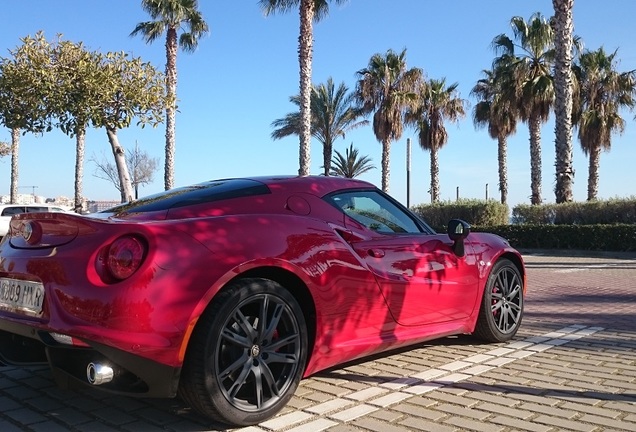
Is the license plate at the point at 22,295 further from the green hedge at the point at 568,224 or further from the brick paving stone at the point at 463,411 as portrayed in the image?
the green hedge at the point at 568,224

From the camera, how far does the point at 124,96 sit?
16.1 m

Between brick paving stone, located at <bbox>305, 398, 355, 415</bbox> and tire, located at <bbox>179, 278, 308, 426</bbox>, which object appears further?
brick paving stone, located at <bbox>305, 398, 355, 415</bbox>

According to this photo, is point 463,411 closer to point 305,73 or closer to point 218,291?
point 218,291

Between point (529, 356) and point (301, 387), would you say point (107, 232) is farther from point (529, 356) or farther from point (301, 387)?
point (529, 356)

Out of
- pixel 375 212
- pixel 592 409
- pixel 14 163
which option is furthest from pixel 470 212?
pixel 14 163

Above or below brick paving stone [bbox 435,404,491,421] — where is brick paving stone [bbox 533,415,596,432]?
below

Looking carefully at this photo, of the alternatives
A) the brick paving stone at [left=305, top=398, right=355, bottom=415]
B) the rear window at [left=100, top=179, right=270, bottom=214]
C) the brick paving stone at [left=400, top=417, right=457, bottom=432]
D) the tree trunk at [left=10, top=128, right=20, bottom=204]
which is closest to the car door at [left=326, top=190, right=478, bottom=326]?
the rear window at [left=100, top=179, right=270, bottom=214]

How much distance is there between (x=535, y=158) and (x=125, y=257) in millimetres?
27666

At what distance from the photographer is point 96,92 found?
1543cm

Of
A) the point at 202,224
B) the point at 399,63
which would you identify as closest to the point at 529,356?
the point at 202,224

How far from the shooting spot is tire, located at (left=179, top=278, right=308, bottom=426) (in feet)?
9.31

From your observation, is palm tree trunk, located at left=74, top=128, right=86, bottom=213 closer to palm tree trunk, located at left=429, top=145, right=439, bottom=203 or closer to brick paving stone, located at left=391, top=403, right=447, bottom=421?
palm tree trunk, located at left=429, top=145, right=439, bottom=203

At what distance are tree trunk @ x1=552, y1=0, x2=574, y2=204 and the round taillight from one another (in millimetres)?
20656

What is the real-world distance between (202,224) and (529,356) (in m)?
3.07
